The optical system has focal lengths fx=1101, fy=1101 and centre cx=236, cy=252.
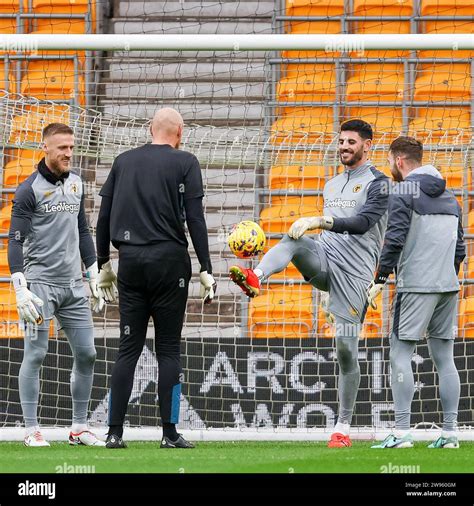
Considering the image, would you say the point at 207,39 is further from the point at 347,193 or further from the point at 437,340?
the point at 437,340

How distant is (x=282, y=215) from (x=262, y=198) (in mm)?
238

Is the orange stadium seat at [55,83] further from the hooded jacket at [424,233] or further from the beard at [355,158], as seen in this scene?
the hooded jacket at [424,233]

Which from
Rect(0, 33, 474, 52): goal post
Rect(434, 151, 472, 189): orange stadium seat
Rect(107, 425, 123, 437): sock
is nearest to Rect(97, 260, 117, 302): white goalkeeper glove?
Rect(107, 425, 123, 437): sock

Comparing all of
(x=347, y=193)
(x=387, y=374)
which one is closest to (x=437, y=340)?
(x=347, y=193)

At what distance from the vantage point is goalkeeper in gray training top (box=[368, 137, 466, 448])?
6.64 m

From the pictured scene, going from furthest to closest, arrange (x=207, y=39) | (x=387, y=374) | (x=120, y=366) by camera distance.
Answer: (x=387, y=374) < (x=207, y=39) < (x=120, y=366)

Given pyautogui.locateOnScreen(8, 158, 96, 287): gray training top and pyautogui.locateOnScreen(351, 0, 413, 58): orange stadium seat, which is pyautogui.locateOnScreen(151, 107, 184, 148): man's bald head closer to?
pyautogui.locateOnScreen(8, 158, 96, 287): gray training top

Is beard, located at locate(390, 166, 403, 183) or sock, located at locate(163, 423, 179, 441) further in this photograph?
beard, located at locate(390, 166, 403, 183)

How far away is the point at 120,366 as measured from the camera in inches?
251

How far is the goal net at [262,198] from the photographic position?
8.50 metres

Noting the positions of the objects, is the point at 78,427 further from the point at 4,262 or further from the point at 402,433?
the point at 4,262

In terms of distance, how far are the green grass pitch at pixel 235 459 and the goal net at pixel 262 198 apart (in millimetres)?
1490

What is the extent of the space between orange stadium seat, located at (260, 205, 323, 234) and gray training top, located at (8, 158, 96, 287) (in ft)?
8.70
